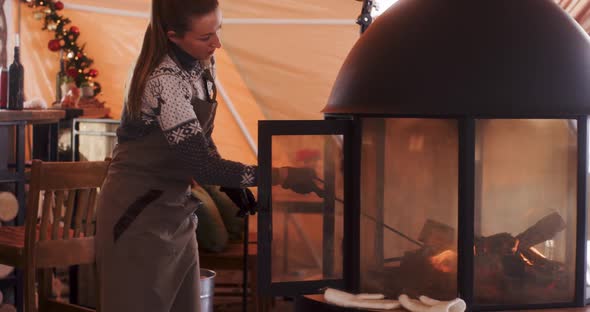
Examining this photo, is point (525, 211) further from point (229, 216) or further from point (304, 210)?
point (229, 216)

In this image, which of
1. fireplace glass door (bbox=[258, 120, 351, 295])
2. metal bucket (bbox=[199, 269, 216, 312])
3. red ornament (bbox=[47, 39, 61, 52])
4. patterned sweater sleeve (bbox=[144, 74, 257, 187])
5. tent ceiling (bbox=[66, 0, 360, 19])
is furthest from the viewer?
red ornament (bbox=[47, 39, 61, 52])

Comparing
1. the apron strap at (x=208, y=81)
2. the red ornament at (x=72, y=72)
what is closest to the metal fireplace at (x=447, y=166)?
the apron strap at (x=208, y=81)

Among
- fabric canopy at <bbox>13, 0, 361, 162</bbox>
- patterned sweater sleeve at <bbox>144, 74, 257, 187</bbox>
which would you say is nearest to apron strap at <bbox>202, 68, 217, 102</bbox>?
patterned sweater sleeve at <bbox>144, 74, 257, 187</bbox>

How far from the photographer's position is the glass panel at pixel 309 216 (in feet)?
7.04

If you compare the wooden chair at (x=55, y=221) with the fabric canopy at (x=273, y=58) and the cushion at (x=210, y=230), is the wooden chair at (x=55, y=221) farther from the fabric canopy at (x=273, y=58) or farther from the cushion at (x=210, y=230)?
the fabric canopy at (x=273, y=58)

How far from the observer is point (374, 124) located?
7.11ft

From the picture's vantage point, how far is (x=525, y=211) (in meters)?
2.14

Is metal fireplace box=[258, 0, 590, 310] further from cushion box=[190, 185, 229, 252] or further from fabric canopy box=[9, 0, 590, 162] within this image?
fabric canopy box=[9, 0, 590, 162]

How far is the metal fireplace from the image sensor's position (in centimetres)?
204

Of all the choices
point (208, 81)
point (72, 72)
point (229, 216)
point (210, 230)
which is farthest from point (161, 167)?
point (72, 72)

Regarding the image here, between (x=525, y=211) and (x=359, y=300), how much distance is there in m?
0.46

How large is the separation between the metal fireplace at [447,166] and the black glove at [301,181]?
1 centimetres

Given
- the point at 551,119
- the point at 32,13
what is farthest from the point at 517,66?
the point at 32,13

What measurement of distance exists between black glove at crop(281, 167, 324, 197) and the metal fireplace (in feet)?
0.05
